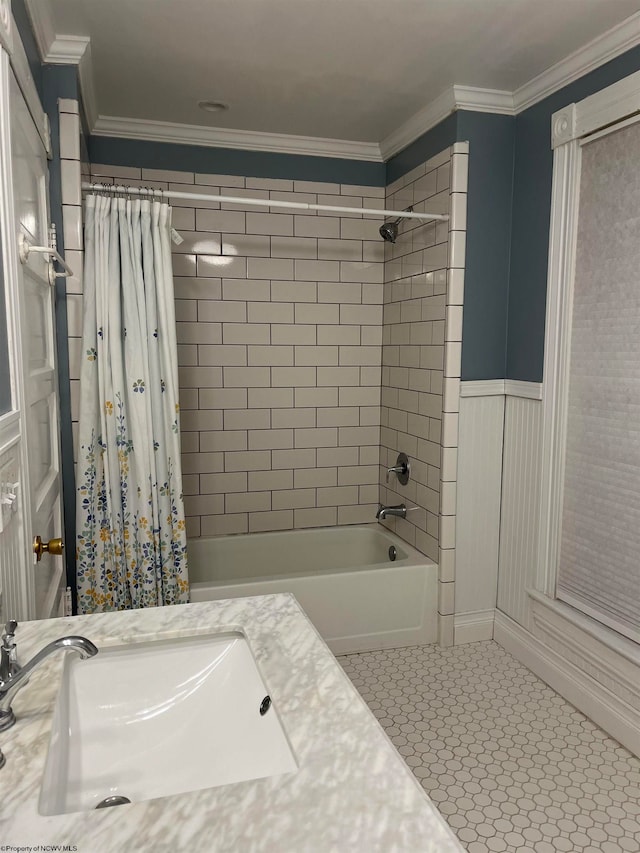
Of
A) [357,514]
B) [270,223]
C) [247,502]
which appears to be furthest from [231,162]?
[357,514]

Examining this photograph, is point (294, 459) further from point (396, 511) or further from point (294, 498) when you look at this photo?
point (396, 511)

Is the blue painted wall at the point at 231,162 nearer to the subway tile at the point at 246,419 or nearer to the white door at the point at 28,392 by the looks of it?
the white door at the point at 28,392

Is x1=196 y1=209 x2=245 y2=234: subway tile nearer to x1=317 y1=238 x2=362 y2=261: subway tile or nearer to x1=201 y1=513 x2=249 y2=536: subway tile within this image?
x1=317 y1=238 x2=362 y2=261: subway tile

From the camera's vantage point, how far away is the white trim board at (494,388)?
2891 millimetres

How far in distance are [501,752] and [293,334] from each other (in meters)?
2.26

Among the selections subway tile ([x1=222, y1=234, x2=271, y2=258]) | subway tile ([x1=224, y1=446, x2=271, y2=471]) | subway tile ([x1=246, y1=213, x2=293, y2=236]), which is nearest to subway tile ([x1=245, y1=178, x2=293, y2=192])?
subway tile ([x1=246, y1=213, x2=293, y2=236])

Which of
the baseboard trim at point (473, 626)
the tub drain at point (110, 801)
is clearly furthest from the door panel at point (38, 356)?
the baseboard trim at point (473, 626)

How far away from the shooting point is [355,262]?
3.62 m

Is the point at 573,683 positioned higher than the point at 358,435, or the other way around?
the point at 358,435

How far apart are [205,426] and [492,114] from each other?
207 centimetres

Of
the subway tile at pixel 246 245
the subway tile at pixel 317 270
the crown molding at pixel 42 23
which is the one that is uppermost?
the crown molding at pixel 42 23

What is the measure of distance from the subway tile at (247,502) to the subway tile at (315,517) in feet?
0.62

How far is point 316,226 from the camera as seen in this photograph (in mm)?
3537

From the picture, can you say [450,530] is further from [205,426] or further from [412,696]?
[205,426]
